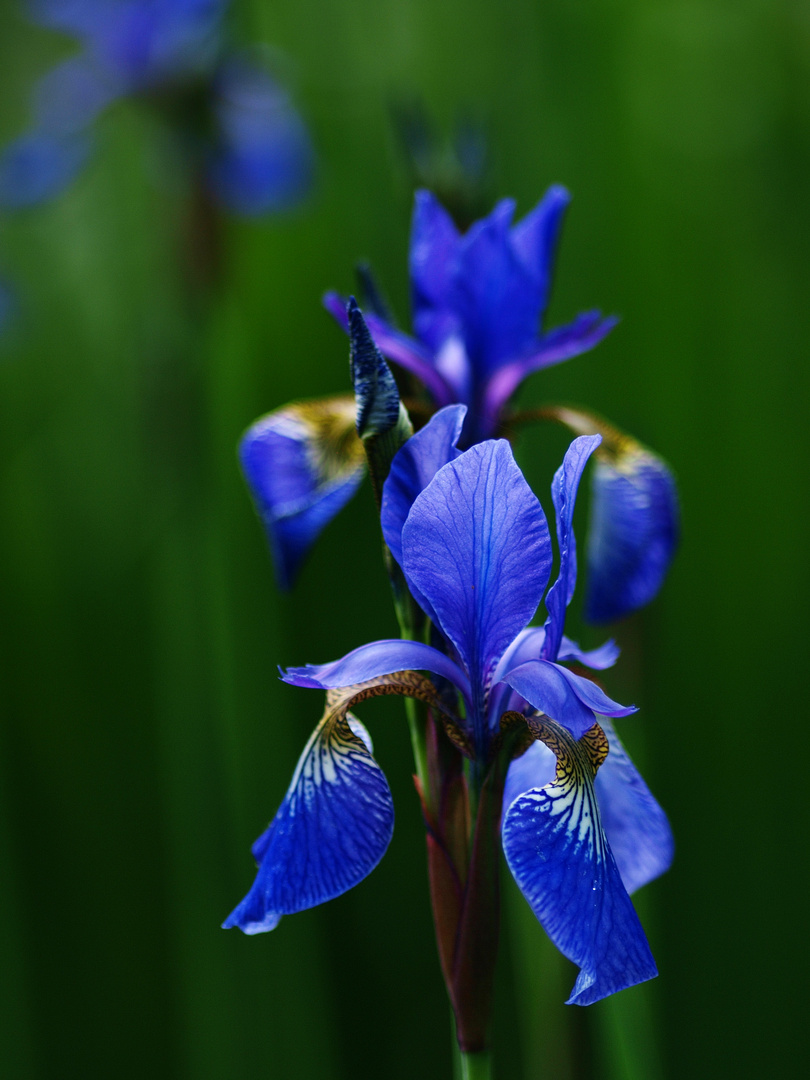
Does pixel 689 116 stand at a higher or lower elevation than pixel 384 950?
higher

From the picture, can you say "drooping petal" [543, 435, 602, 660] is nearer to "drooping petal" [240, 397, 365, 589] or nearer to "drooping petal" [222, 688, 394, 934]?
"drooping petal" [222, 688, 394, 934]

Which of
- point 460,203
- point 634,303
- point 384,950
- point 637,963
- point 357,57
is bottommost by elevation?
point 384,950

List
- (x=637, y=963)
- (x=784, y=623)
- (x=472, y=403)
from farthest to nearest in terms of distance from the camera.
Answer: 1. (x=784, y=623)
2. (x=472, y=403)
3. (x=637, y=963)

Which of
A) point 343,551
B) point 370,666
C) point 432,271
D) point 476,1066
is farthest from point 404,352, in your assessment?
point 343,551

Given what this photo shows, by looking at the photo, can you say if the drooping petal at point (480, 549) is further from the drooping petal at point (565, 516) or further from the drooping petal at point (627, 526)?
the drooping petal at point (627, 526)

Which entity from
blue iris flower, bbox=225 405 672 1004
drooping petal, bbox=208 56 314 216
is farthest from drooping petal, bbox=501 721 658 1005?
drooping petal, bbox=208 56 314 216

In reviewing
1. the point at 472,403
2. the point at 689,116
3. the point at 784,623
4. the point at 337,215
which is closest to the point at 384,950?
the point at 784,623

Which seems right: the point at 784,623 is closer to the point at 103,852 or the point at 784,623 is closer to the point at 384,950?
the point at 384,950
